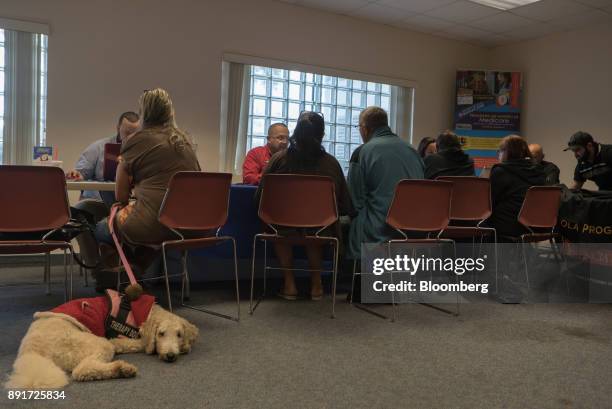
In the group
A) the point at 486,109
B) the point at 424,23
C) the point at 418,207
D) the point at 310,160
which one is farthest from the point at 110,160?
the point at 486,109

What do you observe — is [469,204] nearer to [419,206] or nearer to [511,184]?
[511,184]

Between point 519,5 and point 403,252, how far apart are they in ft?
12.9

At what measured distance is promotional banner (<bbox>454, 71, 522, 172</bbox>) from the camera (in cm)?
706

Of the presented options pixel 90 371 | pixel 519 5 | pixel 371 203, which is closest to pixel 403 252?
pixel 371 203

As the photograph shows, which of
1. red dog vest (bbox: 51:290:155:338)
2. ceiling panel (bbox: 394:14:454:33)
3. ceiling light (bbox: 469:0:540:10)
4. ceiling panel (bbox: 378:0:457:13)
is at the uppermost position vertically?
ceiling light (bbox: 469:0:540:10)

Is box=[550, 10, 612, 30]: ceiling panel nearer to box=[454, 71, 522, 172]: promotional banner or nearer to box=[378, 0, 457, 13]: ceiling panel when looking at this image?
box=[454, 71, 522, 172]: promotional banner

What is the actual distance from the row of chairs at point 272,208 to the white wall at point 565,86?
3278 millimetres

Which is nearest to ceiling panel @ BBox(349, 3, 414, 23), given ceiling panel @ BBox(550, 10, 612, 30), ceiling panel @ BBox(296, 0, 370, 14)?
ceiling panel @ BBox(296, 0, 370, 14)

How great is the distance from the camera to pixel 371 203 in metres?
A: 3.21

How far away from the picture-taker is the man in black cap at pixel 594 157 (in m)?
4.44

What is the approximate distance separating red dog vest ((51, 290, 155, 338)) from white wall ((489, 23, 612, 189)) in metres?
5.86

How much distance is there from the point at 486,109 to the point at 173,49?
4279 millimetres

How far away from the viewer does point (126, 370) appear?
73.2 inches

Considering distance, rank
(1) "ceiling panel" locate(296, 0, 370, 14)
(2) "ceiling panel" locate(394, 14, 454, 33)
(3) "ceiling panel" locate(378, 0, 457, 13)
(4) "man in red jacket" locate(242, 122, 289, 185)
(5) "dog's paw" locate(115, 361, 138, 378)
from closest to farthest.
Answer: (5) "dog's paw" locate(115, 361, 138, 378) < (4) "man in red jacket" locate(242, 122, 289, 185) < (3) "ceiling panel" locate(378, 0, 457, 13) < (1) "ceiling panel" locate(296, 0, 370, 14) < (2) "ceiling panel" locate(394, 14, 454, 33)
